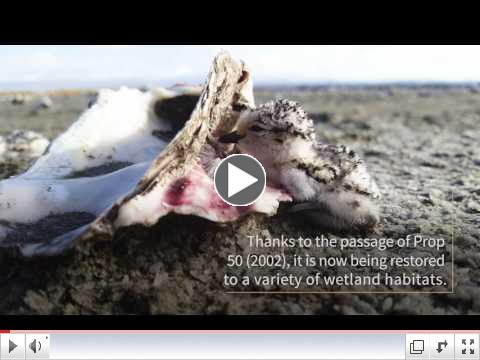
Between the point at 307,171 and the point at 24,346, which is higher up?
the point at 307,171

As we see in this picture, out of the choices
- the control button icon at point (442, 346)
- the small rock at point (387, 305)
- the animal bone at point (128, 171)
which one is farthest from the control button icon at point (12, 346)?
the control button icon at point (442, 346)

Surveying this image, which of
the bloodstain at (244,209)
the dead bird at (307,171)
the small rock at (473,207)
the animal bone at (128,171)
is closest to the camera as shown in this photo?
the animal bone at (128,171)

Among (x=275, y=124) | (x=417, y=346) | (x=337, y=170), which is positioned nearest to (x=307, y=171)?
(x=337, y=170)

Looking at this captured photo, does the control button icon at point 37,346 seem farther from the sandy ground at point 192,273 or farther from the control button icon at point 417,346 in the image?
the control button icon at point 417,346

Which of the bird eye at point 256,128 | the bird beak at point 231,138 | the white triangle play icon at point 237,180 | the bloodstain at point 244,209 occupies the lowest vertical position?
the bloodstain at point 244,209

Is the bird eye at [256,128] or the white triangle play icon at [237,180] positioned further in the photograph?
the bird eye at [256,128]

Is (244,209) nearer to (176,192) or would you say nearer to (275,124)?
(176,192)

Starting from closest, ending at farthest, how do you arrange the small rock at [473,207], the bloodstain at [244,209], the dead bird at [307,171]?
1. the bloodstain at [244,209]
2. the dead bird at [307,171]
3. the small rock at [473,207]

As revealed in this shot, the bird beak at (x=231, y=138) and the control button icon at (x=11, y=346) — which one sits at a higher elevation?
the bird beak at (x=231, y=138)
